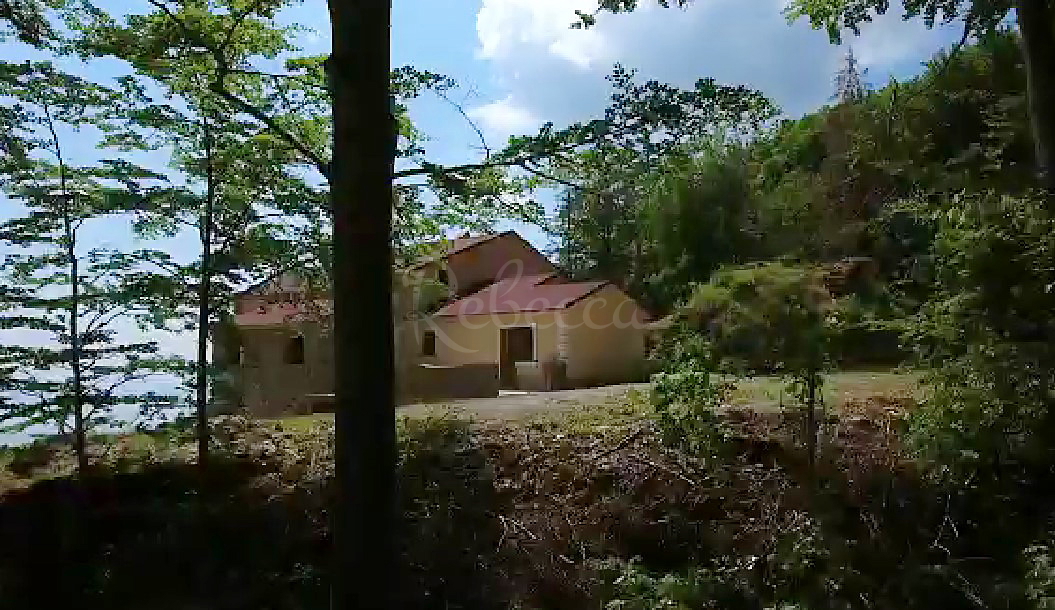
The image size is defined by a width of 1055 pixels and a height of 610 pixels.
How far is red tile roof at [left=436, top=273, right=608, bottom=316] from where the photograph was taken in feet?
69.5

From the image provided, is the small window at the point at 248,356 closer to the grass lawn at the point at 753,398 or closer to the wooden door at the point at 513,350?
the grass lawn at the point at 753,398

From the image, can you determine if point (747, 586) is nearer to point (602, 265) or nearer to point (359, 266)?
point (359, 266)

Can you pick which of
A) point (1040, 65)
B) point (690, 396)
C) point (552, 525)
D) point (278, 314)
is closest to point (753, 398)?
point (690, 396)

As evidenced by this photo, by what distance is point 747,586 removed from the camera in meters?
6.22

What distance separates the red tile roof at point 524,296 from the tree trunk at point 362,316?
635 inches

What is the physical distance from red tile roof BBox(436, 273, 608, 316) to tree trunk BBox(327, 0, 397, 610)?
16141 millimetres

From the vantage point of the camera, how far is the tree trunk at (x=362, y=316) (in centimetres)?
427

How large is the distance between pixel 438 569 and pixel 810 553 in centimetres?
294

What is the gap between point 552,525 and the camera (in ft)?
23.0

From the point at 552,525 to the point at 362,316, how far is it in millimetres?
3439

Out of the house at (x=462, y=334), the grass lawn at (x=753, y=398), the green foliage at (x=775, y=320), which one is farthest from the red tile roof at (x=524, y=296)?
the green foliage at (x=775, y=320)

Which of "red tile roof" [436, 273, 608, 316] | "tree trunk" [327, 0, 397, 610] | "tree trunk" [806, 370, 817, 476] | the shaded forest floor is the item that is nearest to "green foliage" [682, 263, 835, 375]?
"tree trunk" [806, 370, 817, 476]

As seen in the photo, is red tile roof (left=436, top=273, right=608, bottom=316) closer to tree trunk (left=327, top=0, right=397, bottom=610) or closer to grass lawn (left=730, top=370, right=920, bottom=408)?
grass lawn (left=730, top=370, right=920, bottom=408)

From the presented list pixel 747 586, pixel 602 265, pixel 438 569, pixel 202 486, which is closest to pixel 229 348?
pixel 202 486
